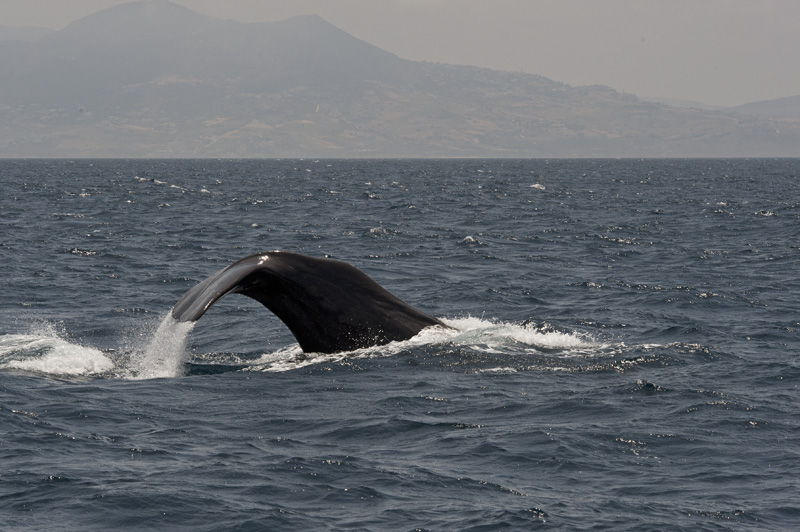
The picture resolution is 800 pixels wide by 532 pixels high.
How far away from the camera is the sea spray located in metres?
15.4

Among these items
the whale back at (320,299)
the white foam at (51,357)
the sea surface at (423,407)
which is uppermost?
the whale back at (320,299)

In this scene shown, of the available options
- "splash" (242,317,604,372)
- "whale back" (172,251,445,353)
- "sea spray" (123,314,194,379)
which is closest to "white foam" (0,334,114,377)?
"sea spray" (123,314,194,379)

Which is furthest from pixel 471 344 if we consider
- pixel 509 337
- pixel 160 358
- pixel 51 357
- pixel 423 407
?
pixel 51 357

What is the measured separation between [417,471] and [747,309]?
15035 mm

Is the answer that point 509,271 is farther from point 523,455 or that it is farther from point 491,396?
point 523,455

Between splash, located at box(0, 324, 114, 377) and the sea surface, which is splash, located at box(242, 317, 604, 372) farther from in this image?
splash, located at box(0, 324, 114, 377)

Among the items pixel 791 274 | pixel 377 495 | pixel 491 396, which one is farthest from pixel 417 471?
pixel 791 274

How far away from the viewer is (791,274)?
29688 millimetres

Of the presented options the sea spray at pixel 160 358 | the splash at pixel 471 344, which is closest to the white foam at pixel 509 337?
the splash at pixel 471 344

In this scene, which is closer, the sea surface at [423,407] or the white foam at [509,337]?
the sea surface at [423,407]

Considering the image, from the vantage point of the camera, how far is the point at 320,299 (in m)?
14.4

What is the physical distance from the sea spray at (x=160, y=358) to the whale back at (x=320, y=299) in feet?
4.68

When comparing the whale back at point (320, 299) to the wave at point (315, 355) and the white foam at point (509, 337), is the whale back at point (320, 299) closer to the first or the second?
the wave at point (315, 355)

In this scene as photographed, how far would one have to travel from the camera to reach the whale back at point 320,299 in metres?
13.4
